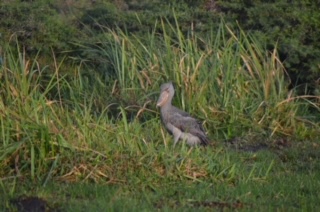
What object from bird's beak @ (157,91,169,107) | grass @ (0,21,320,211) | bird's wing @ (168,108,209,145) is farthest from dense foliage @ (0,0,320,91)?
bird's wing @ (168,108,209,145)

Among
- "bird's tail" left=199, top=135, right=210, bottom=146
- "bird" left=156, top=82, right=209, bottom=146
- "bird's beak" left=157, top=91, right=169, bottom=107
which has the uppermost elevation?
"bird's beak" left=157, top=91, right=169, bottom=107

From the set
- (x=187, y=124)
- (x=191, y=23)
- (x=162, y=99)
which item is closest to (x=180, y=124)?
(x=187, y=124)

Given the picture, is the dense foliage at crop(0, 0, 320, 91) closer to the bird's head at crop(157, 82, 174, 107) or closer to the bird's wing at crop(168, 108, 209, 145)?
the bird's head at crop(157, 82, 174, 107)

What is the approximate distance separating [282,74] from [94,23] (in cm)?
346

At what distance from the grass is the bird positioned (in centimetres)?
15

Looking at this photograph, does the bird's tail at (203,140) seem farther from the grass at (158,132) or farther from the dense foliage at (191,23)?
the dense foliage at (191,23)

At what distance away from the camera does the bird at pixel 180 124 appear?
10422mm

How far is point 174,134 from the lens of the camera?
1051 cm

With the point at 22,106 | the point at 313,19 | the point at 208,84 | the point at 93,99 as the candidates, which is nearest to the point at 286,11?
the point at 313,19

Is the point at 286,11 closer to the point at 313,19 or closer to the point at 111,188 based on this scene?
the point at 313,19

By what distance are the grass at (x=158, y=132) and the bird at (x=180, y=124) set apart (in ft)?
0.50

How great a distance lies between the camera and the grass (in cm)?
849

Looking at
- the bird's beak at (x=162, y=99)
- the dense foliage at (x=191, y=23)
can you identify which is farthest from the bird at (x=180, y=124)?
the dense foliage at (x=191, y=23)

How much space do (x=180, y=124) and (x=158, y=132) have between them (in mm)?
374
